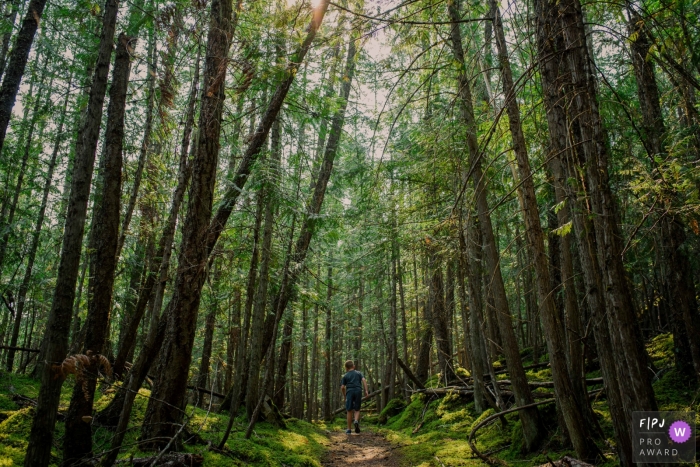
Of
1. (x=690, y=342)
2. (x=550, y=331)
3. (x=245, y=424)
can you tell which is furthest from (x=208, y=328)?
(x=690, y=342)

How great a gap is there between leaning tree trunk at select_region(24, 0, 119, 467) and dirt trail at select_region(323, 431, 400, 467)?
4.70 metres

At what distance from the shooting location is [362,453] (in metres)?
8.42

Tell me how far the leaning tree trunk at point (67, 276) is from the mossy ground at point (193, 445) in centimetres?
75

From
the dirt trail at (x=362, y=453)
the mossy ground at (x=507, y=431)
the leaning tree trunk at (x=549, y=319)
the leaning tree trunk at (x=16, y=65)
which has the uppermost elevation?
the leaning tree trunk at (x=16, y=65)

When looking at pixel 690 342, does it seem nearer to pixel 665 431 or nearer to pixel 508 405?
pixel 508 405

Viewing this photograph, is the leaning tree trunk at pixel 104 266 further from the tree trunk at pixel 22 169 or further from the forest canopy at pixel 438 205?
the tree trunk at pixel 22 169

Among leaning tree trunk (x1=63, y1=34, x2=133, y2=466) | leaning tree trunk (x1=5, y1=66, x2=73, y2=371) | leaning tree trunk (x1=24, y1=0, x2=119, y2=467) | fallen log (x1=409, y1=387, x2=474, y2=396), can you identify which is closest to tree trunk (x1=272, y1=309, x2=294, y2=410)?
fallen log (x1=409, y1=387, x2=474, y2=396)

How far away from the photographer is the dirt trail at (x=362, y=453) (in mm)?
7266

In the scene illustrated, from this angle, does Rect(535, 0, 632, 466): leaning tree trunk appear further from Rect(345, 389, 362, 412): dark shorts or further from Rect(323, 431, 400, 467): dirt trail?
Rect(345, 389, 362, 412): dark shorts

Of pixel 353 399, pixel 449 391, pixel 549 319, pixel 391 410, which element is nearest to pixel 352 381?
pixel 353 399

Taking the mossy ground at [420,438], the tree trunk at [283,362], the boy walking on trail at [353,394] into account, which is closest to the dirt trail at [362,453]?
the mossy ground at [420,438]

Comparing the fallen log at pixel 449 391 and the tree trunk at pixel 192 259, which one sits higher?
the tree trunk at pixel 192 259

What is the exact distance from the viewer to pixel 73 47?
27.7ft

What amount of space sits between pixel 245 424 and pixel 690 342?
27.9ft
